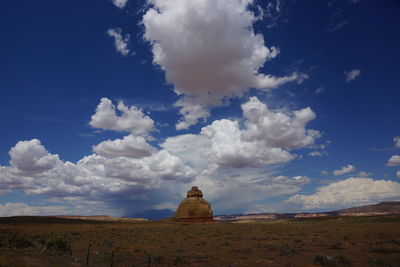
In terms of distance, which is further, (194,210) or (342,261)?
(194,210)

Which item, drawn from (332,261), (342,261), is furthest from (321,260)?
(342,261)

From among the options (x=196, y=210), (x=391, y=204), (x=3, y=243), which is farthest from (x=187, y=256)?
(x=391, y=204)

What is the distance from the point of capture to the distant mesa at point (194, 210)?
77500 mm

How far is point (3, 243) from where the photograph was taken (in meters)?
25.0

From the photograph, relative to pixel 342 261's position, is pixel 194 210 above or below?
above

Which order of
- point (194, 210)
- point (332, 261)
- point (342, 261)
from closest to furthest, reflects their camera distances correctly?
1. point (332, 261)
2. point (342, 261)
3. point (194, 210)

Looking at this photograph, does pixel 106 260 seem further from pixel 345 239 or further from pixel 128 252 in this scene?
pixel 345 239

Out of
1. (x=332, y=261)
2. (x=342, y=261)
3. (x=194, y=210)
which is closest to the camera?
(x=332, y=261)

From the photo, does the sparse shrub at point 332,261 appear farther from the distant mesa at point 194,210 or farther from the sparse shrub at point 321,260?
the distant mesa at point 194,210

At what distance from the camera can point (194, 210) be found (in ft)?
256

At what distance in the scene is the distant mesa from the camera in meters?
77.5

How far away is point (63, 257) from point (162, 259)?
257 inches

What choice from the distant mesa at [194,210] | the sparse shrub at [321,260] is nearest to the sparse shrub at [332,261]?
the sparse shrub at [321,260]

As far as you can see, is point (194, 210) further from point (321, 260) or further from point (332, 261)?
point (332, 261)
